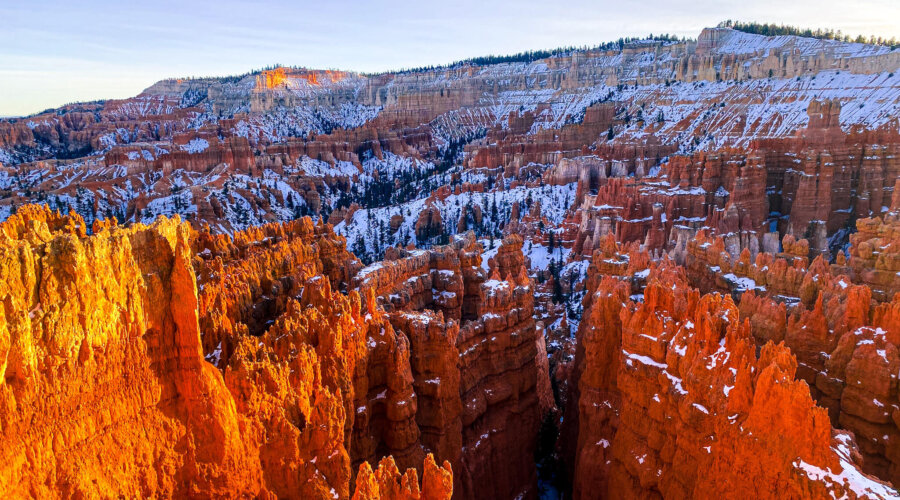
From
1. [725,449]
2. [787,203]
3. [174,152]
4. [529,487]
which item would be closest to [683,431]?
[725,449]

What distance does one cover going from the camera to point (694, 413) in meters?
14.2

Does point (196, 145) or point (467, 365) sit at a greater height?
point (196, 145)

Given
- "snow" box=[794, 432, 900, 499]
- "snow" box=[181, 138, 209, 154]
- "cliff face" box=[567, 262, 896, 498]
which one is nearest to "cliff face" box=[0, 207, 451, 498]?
"cliff face" box=[567, 262, 896, 498]

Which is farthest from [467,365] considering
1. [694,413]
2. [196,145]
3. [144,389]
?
[196,145]

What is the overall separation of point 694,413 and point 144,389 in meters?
12.3

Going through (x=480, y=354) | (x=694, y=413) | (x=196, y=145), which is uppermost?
(x=196, y=145)

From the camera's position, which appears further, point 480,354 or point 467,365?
point 480,354

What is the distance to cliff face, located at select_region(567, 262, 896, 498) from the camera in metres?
11.7

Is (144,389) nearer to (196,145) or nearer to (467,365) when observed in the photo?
(467,365)

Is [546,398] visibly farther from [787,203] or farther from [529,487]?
[787,203]

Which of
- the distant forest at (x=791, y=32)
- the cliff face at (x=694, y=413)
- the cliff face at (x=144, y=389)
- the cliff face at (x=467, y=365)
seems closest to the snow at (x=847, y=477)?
the cliff face at (x=694, y=413)

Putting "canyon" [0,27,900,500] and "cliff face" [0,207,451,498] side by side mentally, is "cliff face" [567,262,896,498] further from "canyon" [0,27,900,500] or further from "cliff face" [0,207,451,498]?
"cliff face" [0,207,451,498]

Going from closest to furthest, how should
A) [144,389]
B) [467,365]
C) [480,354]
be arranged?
[144,389], [467,365], [480,354]

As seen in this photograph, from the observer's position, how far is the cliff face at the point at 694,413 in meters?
11.7
